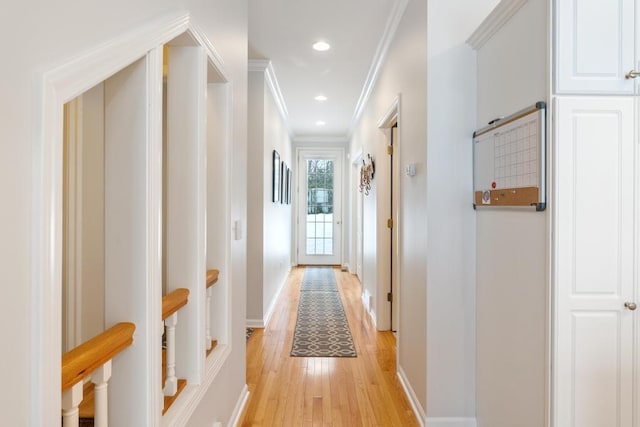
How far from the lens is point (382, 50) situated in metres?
3.63

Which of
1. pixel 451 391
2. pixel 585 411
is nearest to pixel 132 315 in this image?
pixel 585 411

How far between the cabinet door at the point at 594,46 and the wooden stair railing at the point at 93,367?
5.51 ft

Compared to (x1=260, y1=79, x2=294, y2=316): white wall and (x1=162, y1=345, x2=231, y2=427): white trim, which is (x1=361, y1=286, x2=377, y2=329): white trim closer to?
(x1=260, y1=79, x2=294, y2=316): white wall

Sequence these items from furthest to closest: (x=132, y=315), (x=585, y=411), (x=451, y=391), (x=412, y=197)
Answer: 1. (x=412, y=197)
2. (x=451, y=391)
3. (x=585, y=411)
4. (x=132, y=315)

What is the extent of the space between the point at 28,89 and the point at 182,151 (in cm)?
93

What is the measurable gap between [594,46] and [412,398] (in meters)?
2.08

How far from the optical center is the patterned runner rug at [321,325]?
3.53 metres

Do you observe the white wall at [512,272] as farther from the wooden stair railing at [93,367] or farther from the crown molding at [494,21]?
the wooden stair railing at [93,367]

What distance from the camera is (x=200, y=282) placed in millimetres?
1596

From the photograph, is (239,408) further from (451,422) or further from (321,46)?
(321,46)

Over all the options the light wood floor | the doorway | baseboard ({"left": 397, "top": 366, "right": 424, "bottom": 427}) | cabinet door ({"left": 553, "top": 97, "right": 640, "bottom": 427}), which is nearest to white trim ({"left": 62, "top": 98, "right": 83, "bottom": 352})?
the light wood floor

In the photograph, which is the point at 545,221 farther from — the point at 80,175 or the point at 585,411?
the point at 80,175

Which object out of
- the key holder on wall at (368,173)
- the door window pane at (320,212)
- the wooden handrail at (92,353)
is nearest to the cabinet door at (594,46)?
the wooden handrail at (92,353)

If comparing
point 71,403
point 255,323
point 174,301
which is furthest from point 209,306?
point 255,323
